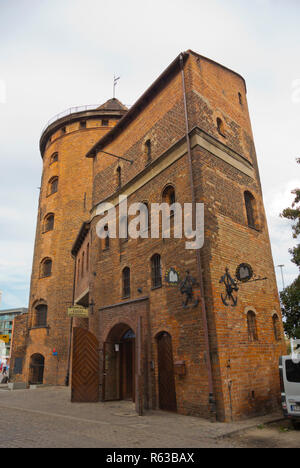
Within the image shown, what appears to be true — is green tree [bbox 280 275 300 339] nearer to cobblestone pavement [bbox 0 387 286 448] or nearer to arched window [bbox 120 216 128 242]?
cobblestone pavement [bbox 0 387 286 448]

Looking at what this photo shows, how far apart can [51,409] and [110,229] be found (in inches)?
297

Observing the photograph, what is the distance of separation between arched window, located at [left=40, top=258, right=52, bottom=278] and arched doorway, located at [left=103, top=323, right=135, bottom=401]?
39.8ft

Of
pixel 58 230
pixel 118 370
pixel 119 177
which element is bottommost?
pixel 118 370

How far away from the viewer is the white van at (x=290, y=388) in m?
8.67

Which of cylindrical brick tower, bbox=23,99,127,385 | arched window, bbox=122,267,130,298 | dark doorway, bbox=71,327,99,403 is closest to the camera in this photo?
dark doorway, bbox=71,327,99,403

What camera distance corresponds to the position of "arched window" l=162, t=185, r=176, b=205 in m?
12.8

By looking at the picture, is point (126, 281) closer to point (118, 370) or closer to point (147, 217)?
point (147, 217)

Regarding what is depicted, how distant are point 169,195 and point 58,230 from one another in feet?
46.7

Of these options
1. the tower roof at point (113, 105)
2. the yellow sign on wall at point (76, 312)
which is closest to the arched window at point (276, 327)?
the yellow sign on wall at point (76, 312)

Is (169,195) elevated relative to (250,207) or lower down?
elevated

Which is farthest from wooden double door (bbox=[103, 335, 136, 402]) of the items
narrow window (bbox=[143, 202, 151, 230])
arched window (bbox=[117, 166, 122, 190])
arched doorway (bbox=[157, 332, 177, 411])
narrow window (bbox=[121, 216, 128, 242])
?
arched window (bbox=[117, 166, 122, 190])

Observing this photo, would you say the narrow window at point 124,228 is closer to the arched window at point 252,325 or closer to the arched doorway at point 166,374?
the arched doorway at point 166,374

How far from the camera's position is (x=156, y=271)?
41.5 feet

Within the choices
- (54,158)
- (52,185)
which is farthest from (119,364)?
(54,158)
